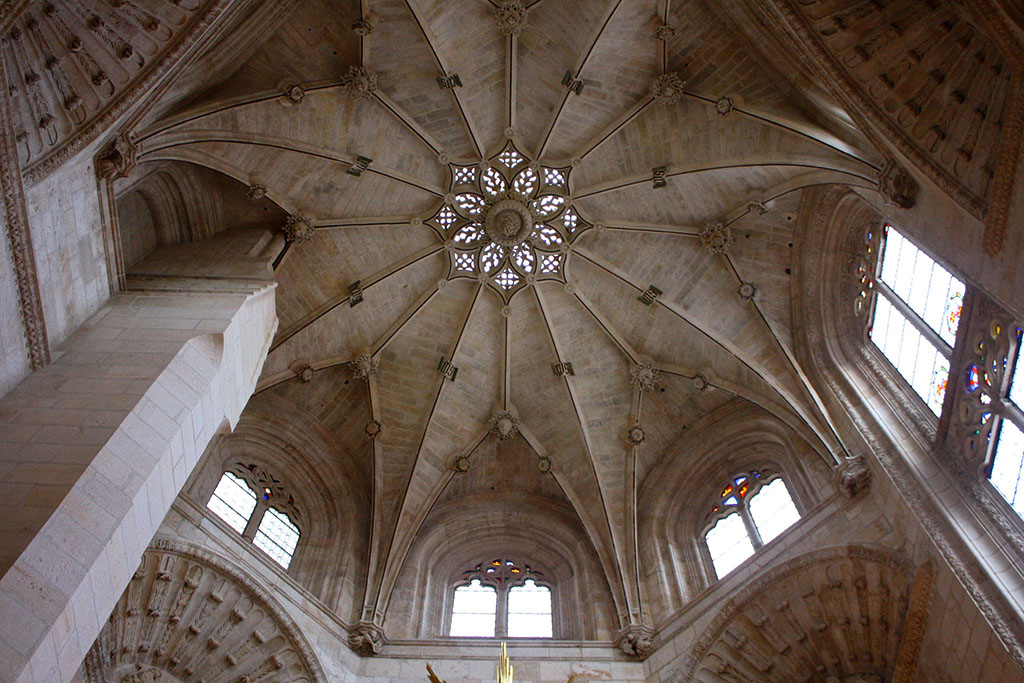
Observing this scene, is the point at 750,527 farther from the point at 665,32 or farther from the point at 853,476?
the point at 665,32

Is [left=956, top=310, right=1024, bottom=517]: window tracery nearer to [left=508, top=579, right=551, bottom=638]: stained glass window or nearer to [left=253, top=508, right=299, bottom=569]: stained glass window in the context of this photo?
[left=508, top=579, right=551, bottom=638]: stained glass window

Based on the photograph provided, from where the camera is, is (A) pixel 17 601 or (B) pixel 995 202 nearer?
Answer: (A) pixel 17 601

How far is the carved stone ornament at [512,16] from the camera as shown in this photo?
43.6ft

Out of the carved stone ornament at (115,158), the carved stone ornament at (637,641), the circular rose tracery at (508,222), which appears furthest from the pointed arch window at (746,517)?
the carved stone ornament at (115,158)

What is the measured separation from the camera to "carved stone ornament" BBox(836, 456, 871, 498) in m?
10.9

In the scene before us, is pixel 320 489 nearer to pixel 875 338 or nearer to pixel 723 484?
pixel 723 484

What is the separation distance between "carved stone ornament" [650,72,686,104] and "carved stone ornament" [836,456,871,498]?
6.20m

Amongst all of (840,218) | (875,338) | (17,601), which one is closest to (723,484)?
(875,338)

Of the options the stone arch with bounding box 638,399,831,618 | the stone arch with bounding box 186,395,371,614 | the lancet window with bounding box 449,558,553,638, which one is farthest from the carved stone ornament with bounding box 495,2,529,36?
the lancet window with bounding box 449,558,553,638

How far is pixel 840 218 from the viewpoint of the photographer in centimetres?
1289

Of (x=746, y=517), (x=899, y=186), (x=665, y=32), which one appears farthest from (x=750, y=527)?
(x=665, y=32)

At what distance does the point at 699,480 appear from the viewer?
1446 centimetres

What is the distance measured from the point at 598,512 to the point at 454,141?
714 cm

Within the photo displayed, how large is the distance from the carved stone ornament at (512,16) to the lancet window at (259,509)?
332 inches
